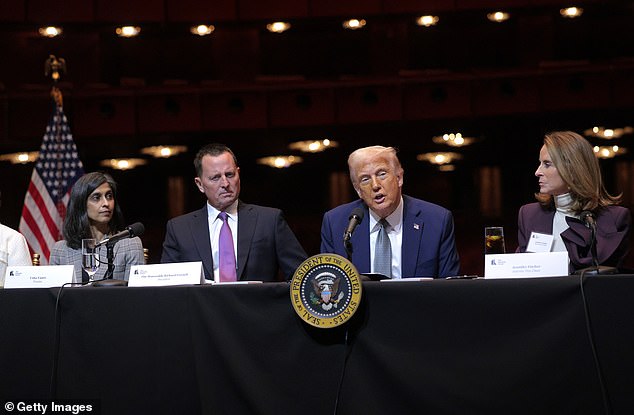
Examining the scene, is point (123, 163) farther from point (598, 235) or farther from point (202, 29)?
point (598, 235)

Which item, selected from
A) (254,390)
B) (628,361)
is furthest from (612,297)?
(254,390)

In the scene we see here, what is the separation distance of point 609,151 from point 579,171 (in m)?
7.18

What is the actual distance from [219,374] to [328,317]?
1.46 ft

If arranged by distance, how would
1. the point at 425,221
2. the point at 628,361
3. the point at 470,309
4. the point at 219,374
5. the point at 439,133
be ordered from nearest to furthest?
the point at 628,361, the point at 470,309, the point at 219,374, the point at 425,221, the point at 439,133

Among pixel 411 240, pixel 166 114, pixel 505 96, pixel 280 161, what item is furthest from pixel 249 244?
pixel 505 96

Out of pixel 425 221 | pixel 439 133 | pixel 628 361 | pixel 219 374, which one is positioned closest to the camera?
pixel 628 361

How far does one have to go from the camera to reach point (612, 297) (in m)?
2.48

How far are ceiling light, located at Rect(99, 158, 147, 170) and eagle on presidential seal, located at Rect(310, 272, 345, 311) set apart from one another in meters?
8.22

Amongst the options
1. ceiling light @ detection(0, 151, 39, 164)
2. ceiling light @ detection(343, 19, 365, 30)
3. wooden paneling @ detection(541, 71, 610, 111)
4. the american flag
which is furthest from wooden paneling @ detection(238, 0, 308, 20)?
the american flag

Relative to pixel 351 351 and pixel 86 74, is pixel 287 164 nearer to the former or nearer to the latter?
pixel 86 74

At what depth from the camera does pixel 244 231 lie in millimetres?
4094

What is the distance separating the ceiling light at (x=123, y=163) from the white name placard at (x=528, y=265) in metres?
8.41

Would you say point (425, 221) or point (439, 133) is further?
point (439, 133)

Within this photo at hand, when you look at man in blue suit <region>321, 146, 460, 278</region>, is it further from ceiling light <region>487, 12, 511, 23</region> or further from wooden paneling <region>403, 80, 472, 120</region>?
ceiling light <region>487, 12, 511, 23</region>
